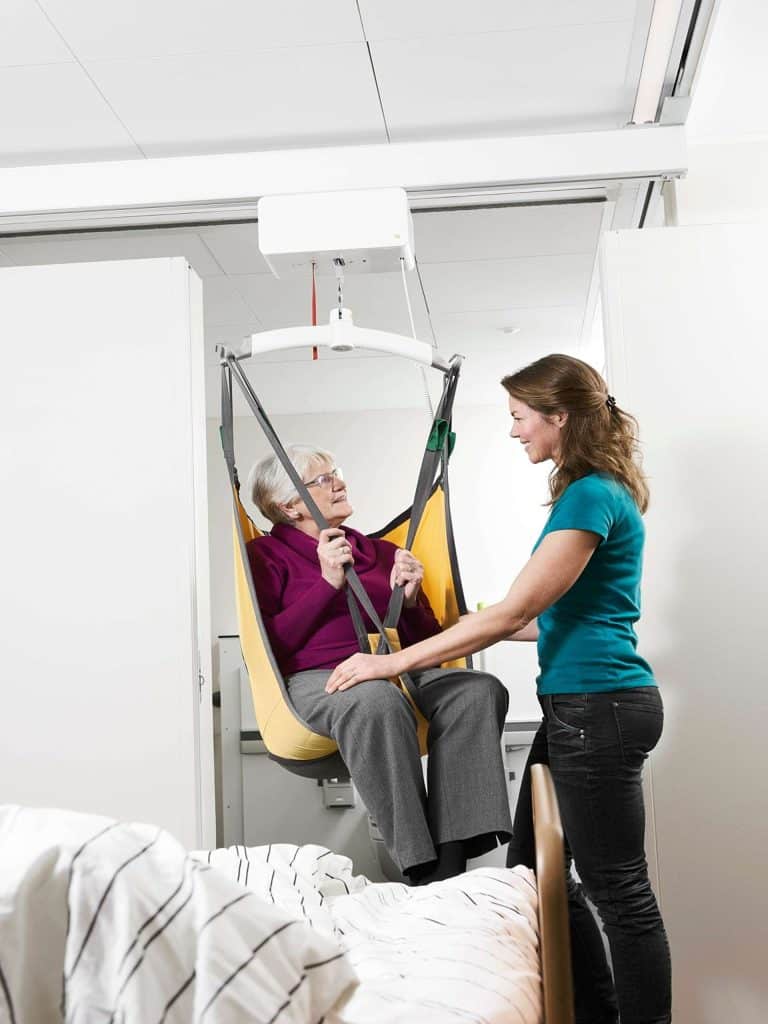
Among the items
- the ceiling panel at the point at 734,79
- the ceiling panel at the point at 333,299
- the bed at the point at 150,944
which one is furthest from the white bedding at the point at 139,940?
the ceiling panel at the point at 333,299

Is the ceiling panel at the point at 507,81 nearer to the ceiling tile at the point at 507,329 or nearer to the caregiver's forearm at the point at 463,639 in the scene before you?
the caregiver's forearm at the point at 463,639

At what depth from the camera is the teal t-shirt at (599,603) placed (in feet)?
6.40

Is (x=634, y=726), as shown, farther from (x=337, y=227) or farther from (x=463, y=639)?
(x=337, y=227)

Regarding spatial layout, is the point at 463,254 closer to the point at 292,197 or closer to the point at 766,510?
the point at 292,197

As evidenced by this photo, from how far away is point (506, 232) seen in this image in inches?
141

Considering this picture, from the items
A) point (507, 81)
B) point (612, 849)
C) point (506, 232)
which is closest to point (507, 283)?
point (506, 232)

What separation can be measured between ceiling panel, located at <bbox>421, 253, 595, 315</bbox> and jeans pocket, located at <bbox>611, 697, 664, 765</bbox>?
7.45 ft

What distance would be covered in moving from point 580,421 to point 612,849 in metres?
0.80

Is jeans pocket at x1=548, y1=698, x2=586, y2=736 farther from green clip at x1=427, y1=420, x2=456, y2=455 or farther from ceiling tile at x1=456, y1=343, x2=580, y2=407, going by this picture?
ceiling tile at x1=456, y1=343, x2=580, y2=407

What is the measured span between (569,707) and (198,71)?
165 centimetres

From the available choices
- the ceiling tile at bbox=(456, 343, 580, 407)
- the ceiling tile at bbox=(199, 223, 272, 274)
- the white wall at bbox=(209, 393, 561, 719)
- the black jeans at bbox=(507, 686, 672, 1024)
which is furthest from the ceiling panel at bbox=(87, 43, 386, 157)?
the white wall at bbox=(209, 393, 561, 719)

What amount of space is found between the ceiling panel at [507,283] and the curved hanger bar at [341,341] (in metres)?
1.69

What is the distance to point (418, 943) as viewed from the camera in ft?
3.52

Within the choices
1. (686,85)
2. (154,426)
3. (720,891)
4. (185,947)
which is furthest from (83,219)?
(185,947)
